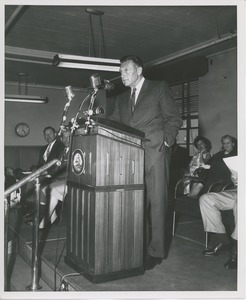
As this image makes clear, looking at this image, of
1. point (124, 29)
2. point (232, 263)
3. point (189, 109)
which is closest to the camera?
point (232, 263)

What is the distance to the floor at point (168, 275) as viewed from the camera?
2.01 metres

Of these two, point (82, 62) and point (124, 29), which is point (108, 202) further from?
point (124, 29)

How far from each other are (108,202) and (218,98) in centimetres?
523

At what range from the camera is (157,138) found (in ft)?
7.97

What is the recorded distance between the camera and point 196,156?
5684mm

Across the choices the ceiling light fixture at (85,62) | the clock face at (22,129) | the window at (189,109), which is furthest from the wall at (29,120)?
the ceiling light fixture at (85,62)

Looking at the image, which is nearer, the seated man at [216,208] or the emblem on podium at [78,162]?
the emblem on podium at [78,162]

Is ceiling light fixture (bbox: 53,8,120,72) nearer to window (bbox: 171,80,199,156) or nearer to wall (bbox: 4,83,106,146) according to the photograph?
window (bbox: 171,80,199,156)

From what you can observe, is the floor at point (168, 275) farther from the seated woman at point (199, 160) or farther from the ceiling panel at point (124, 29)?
the ceiling panel at point (124, 29)

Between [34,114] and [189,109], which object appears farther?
[34,114]

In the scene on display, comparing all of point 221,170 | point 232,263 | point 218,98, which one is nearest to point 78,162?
point 232,263

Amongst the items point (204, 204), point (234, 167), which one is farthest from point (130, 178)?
point (204, 204)

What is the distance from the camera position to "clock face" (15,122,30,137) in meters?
10.8

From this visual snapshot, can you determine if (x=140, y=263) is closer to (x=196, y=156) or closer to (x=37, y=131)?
(x=196, y=156)
